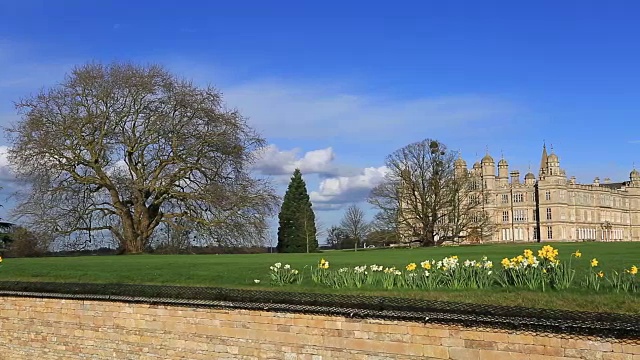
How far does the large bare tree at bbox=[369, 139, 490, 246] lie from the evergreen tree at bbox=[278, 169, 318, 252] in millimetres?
5977

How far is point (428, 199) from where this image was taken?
5428 centimetres

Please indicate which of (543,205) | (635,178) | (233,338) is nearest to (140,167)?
(233,338)

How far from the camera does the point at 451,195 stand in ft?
177

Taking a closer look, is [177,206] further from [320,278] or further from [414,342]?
[414,342]

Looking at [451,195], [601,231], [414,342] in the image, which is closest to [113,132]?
[414,342]

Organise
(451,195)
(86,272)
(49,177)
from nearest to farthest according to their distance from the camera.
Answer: (86,272), (49,177), (451,195)

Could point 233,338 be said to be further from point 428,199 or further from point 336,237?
point 336,237

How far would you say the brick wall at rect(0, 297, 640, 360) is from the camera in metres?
7.94

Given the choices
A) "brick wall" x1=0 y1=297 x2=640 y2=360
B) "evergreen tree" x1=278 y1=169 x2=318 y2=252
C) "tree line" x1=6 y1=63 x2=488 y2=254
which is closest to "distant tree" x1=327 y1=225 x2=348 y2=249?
"evergreen tree" x1=278 y1=169 x2=318 y2=252

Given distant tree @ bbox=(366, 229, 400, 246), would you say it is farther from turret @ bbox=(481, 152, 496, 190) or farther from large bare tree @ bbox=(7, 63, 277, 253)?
turret @ bbox=(481, 152, 496, 190)

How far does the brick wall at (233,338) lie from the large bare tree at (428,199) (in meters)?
41.2

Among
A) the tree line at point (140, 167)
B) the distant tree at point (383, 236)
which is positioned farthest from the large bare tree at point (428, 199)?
the tree line at point (140, 167)

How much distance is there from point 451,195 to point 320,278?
4396 centimetres

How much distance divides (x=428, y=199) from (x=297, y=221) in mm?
11566
